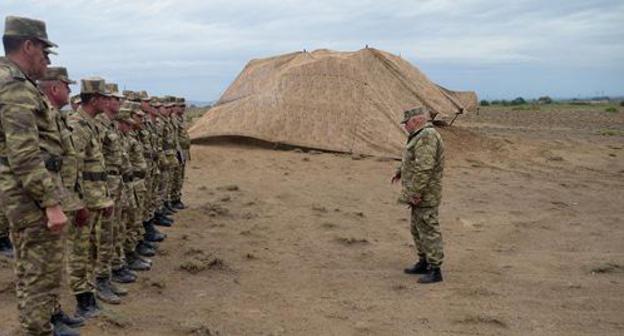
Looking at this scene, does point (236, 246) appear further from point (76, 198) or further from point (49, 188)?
point (49, 188)

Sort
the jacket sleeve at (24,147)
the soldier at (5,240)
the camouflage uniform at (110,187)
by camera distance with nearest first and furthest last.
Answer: the jacket sleeve at (24,147), the camouflage uniform at (110,187), the soldier at (5,240)

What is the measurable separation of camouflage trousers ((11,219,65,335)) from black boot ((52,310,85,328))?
0.70 metres

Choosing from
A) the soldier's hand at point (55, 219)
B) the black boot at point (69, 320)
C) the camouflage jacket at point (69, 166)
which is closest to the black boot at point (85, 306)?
the black boot at point (69, 320)

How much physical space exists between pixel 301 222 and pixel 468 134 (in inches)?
395

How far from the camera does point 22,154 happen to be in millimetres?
3436

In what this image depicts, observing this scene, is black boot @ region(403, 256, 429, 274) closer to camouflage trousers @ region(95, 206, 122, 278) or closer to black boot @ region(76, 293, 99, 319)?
camouflage trousers @ region(95, 206, 122, 278)

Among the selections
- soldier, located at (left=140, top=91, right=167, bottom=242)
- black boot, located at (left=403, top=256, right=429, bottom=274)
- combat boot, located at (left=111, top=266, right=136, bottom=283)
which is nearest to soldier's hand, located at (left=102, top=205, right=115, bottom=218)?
combat boot, located at (left=111, top=266, right=136, bottom=283)

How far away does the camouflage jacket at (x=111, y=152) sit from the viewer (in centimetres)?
545

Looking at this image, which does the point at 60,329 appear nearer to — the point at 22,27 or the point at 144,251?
the point at 22,27

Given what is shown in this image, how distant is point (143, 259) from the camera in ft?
21.6

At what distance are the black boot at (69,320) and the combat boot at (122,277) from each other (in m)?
1.19

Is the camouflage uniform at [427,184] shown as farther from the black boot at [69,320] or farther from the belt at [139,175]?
the black boot at [69,320]

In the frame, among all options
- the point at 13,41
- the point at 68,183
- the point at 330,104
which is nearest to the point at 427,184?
the point at 68,183

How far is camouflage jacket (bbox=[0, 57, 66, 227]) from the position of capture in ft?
11.3
